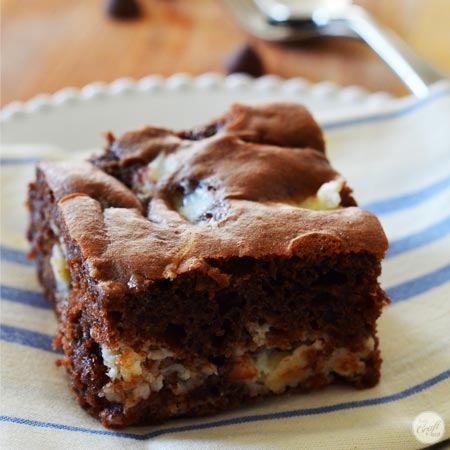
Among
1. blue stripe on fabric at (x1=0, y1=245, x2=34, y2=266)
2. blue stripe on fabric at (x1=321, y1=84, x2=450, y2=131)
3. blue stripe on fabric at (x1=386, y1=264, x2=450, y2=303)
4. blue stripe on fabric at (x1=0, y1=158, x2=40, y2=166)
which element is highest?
blue stripe on fabric at (x1=321, y1=84, x2=450, y2=131)

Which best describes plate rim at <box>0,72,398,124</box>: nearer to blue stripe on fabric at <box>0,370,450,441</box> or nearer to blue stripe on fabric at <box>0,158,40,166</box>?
blue stripe on fabric at <box>0,158,40,166</box>

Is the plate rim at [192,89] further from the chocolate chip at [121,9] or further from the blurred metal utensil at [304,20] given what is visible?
the chocolate chip at [121,9]

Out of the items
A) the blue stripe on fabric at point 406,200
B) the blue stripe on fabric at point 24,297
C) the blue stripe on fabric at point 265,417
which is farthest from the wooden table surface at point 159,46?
the blue stripe on fabric at point 265,417

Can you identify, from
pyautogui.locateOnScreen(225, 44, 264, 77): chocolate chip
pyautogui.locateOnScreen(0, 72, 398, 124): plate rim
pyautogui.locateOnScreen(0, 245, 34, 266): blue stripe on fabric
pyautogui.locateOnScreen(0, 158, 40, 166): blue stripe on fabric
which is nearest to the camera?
pyautogui.locateOnScreen(0, 245, 34, 266): blue stripe on fabric

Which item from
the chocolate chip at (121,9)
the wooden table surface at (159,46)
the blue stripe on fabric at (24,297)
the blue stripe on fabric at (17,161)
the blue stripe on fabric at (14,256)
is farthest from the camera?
the chocolate chip at (121,9)

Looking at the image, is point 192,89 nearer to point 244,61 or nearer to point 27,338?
point 244,61

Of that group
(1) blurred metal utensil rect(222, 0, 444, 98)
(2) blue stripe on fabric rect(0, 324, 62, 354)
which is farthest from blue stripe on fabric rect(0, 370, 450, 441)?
(1) blurred metal utensil rect(222, 0, 444, 98)

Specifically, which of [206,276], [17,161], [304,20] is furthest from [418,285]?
[304,20]
